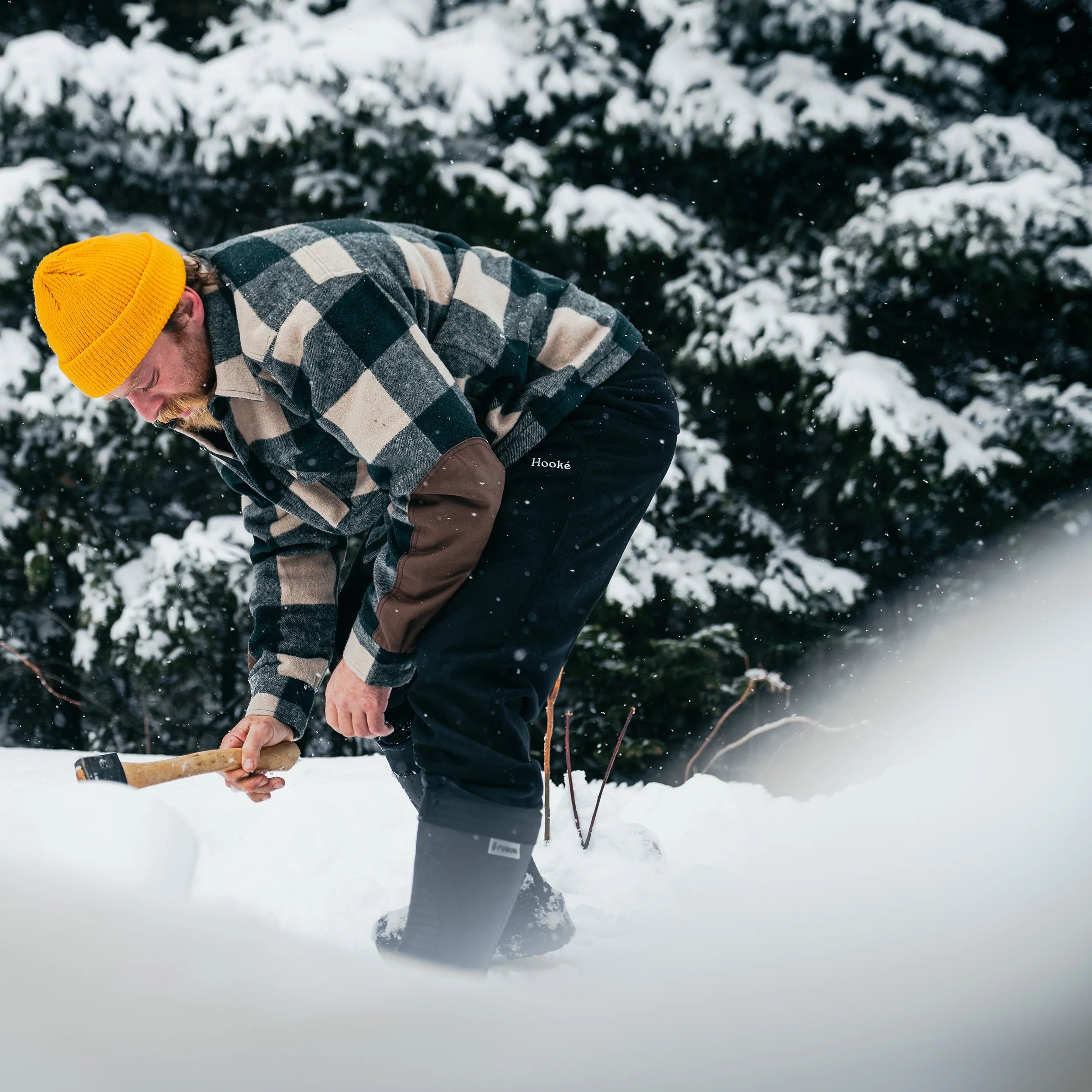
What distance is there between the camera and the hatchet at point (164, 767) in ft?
4.08

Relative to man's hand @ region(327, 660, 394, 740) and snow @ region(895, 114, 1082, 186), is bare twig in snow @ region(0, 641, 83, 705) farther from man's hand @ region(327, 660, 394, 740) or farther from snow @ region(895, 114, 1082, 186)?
snow @ region(895, 114, 1082, 186)

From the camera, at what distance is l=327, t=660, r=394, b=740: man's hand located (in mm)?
1211

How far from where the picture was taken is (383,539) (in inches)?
57.3

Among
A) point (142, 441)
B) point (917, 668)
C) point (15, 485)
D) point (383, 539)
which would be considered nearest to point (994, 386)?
point (917, 668)

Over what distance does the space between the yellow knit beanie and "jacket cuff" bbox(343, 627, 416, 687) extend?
497 millimetres

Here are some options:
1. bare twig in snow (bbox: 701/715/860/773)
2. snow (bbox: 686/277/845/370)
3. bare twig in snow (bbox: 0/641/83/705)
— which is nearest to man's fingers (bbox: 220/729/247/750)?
bare twig in snow (bbox: 701/715/860/773)

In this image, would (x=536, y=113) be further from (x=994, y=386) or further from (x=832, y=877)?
(x=832, y=877)

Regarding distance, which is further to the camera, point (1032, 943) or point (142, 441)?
point (142, 441)

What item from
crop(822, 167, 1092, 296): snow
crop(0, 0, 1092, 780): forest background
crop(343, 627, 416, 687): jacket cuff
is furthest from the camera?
crop(0, 0, 1092, 780): forest background

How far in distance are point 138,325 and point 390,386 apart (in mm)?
349

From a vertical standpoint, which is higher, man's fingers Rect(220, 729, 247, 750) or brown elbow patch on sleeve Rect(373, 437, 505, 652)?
brown elbow patch on sleeve Rect(373, 437, 505, 652)

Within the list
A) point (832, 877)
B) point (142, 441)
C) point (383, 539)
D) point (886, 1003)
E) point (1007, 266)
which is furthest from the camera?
point (142, 441)

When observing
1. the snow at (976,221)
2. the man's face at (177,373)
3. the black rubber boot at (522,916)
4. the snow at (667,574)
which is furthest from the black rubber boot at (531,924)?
the snow at (976,221)

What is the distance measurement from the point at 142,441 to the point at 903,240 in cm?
356
